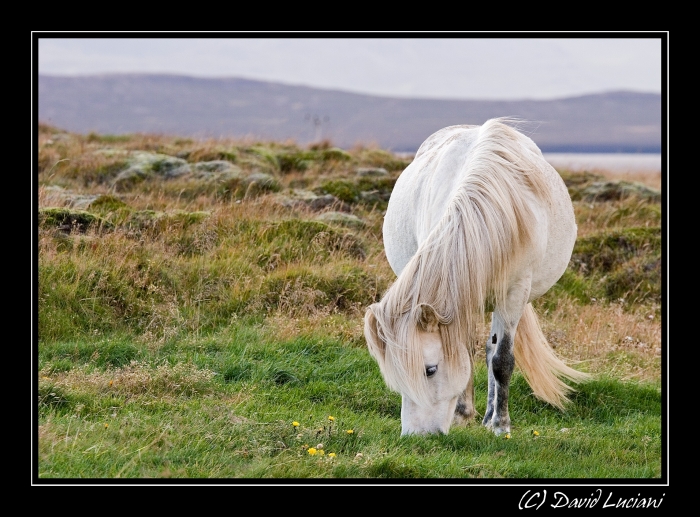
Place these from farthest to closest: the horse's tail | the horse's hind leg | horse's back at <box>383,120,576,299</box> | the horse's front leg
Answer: the horse's tail < the horse's hind leg < the horse's front leg < horse's back at <box>383,120,576,299</box>

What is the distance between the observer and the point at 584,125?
129625mm

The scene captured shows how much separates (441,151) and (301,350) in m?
2.20

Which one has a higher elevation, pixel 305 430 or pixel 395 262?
pixel 395 262

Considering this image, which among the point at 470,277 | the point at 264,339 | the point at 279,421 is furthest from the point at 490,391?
the point at 264,339

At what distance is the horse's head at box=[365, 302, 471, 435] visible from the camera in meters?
4.65

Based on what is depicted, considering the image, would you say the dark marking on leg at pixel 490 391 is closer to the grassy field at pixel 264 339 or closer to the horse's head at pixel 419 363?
the grassy field at pixel 264 339

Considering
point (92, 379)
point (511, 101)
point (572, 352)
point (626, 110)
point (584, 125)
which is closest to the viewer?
point (92, 379)

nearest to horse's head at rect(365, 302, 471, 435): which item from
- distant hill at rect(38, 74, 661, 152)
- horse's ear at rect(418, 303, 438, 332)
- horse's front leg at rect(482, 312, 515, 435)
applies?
horse's ear at rect(418, 303, 438, 332)

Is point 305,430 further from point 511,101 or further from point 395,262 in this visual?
point 511,101

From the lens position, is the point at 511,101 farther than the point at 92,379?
Yes

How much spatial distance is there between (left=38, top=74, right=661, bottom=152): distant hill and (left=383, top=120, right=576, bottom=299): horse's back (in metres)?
102

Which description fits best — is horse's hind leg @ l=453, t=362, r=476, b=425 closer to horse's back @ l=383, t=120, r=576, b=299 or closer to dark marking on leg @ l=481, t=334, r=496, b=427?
dark marking on leg @ l=481, t=334, r=496, b=427

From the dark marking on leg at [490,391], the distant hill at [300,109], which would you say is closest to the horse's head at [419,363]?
the dark marking on leg at [490,391]
